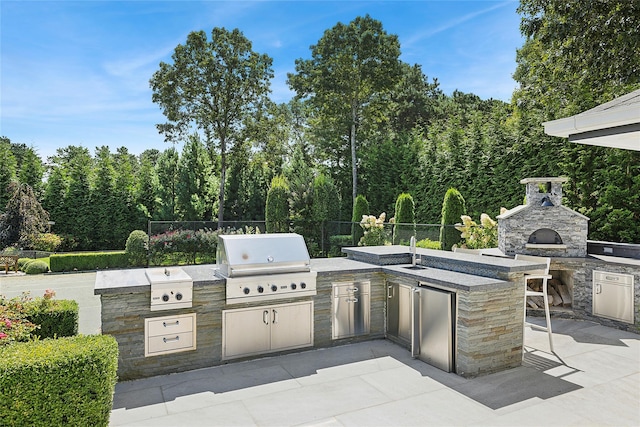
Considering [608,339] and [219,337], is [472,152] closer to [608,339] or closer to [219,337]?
[608,339]

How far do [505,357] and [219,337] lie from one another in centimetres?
300

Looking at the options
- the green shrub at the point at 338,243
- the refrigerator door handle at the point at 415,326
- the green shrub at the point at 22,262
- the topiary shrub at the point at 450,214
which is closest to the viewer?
the refrigerator door handle at the point at 415,326

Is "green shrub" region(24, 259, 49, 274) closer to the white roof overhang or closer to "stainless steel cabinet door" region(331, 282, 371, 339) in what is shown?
"stainless steel cabinet door" region(331, 282, 371, 339)

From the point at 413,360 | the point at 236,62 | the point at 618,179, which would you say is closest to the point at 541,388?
the point at 413,360

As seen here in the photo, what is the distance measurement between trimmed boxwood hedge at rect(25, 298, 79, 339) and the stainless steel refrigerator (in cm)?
365

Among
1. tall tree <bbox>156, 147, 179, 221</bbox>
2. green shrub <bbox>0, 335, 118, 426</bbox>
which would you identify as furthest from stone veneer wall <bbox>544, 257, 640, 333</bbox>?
tall tree <bbox>156, 147, 179, 221</bbox>

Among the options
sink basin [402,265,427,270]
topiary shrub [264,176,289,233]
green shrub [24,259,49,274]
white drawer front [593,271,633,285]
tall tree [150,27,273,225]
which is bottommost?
green shrub [24,259,49,274]

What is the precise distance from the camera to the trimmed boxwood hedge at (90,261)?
13680 mm

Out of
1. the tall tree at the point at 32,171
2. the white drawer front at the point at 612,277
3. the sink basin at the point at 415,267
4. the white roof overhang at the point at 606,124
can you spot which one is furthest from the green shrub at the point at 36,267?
the white drawer front at the point at 612,277

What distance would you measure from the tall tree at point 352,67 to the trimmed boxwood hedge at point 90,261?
32.5 ft

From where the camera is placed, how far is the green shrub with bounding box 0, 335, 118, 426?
2420 mm

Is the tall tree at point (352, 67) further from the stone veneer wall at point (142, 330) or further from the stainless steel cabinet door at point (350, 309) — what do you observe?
the stone veneer wall at point (142, 330)

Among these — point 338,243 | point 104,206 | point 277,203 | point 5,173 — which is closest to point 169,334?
point 338,243

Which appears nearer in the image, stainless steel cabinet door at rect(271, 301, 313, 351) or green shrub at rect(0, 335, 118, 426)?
green shrub at rect(0, 335, 118, 426)
